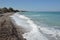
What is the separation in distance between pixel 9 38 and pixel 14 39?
38 cm

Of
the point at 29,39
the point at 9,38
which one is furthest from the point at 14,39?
the point at 29,39

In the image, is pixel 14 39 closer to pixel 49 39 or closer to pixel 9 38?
pixel 9 38

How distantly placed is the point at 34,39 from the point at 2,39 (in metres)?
2.02

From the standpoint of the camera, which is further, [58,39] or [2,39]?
[58,39]

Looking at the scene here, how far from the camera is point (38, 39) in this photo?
8.92m

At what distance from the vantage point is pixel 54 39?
29.7 feet

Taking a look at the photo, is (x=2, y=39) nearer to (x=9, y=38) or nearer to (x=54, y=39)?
(x=9, y=38)

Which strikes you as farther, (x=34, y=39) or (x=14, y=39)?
(x=34, y=39)

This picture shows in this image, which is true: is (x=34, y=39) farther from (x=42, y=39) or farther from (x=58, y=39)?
(x=58, y=39)

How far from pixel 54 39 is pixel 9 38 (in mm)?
2865

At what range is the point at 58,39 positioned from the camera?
29.6 feet

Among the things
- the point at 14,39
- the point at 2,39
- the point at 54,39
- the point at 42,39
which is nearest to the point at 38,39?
the point at 42,39

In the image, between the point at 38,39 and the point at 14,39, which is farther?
the point at 38,39

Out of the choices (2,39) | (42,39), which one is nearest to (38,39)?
(42,39)
